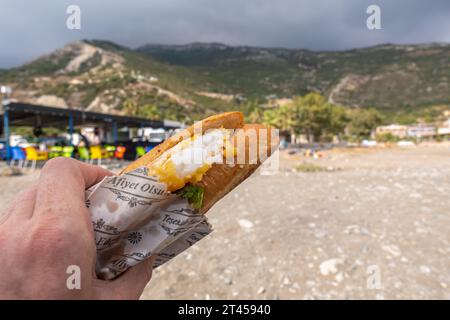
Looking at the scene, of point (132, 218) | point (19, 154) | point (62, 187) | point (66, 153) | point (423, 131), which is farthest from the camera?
point (423, 131)

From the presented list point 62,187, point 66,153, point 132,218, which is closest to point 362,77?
point 66,153

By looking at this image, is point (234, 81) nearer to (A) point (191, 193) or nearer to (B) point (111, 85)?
(B) point (111, 85)

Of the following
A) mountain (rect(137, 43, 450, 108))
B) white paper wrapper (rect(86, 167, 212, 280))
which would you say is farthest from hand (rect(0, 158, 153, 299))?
mountain (rect(137, 43, 450, 108))

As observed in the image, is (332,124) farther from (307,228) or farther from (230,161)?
(230,161)

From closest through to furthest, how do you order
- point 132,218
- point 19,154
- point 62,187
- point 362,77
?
point 62,187 < point 132,218 < point 19,154 < point 362,77

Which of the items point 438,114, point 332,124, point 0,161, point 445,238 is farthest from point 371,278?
point 438,114

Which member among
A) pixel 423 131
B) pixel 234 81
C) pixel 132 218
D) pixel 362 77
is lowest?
pixel 132 218

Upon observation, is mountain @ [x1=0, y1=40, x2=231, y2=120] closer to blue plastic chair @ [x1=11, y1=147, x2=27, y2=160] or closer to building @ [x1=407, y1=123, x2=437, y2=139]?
blue plastic chair @ [x1=11, y1=147, x2=27, y2=160]
